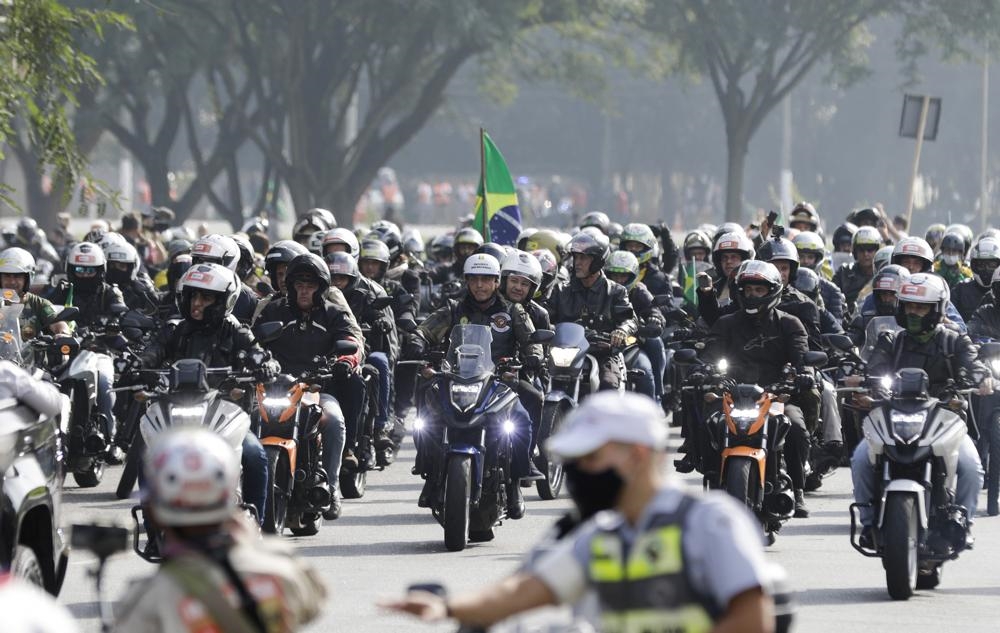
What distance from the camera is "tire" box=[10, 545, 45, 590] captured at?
8969 millimetres

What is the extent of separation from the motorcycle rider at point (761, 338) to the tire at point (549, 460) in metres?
1.91

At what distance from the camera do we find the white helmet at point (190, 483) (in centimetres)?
583

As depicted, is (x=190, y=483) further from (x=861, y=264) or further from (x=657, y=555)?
(x=861, y=264)

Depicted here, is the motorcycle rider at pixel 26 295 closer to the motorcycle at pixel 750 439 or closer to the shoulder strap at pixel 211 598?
the motorcycle at pixel 750 439

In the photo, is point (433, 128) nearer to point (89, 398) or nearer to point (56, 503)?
point (89, 398)

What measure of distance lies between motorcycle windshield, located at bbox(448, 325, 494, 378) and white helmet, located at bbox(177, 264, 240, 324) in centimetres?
139

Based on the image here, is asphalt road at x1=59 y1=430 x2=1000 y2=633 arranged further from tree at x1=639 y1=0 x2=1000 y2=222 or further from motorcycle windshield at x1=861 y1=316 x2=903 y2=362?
tree at x1=639 y1=0 x2=1000 y2=222

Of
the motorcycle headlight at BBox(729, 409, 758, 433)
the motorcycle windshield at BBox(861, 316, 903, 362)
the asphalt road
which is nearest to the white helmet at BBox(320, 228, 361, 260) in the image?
the asphalt road

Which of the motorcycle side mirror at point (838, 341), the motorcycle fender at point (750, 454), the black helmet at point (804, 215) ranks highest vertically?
the motorcycle side mirror at point (838, 341)

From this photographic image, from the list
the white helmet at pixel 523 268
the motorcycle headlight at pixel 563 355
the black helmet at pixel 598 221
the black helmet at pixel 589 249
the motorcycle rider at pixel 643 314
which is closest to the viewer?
the white helmet at pixel 523 268

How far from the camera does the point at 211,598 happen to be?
5.76m

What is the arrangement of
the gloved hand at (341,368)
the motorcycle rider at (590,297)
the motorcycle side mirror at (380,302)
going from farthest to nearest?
the motorcycle side mirror at (380,302) → the motorcycle rider at (590,297) → the gloved hand at (341,368)

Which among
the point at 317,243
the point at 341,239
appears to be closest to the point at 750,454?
the point at 341,239

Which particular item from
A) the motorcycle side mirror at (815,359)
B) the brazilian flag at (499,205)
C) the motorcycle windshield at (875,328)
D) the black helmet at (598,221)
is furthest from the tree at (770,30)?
the motorcycle side mirror at (815,359)
